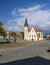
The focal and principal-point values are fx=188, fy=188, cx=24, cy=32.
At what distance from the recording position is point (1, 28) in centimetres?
6506

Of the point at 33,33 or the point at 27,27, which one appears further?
the point at 27,27

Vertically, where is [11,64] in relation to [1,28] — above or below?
below

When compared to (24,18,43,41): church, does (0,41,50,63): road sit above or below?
below

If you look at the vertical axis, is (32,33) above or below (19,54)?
above

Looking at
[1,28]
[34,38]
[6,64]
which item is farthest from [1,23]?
[34,38]

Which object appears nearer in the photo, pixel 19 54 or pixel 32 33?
pixel 19 54

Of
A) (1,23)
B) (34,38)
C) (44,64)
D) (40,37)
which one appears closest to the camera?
(44,64)

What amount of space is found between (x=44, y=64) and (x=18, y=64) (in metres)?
1.94

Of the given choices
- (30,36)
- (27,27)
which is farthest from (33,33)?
(27,27)

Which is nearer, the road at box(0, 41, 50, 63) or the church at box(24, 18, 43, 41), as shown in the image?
the road at box(0, 41, 50, 63)

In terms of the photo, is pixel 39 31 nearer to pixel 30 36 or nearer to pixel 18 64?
pixel 30 36

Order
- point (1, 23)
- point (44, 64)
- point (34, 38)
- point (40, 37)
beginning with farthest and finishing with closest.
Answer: point (40, 37)
point (34, 38)
point (1, 23)
point (44, 64)

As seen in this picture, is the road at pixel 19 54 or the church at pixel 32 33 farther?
the church at pixel 32 33

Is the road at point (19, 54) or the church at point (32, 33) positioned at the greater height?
the church at point (32, 33)
